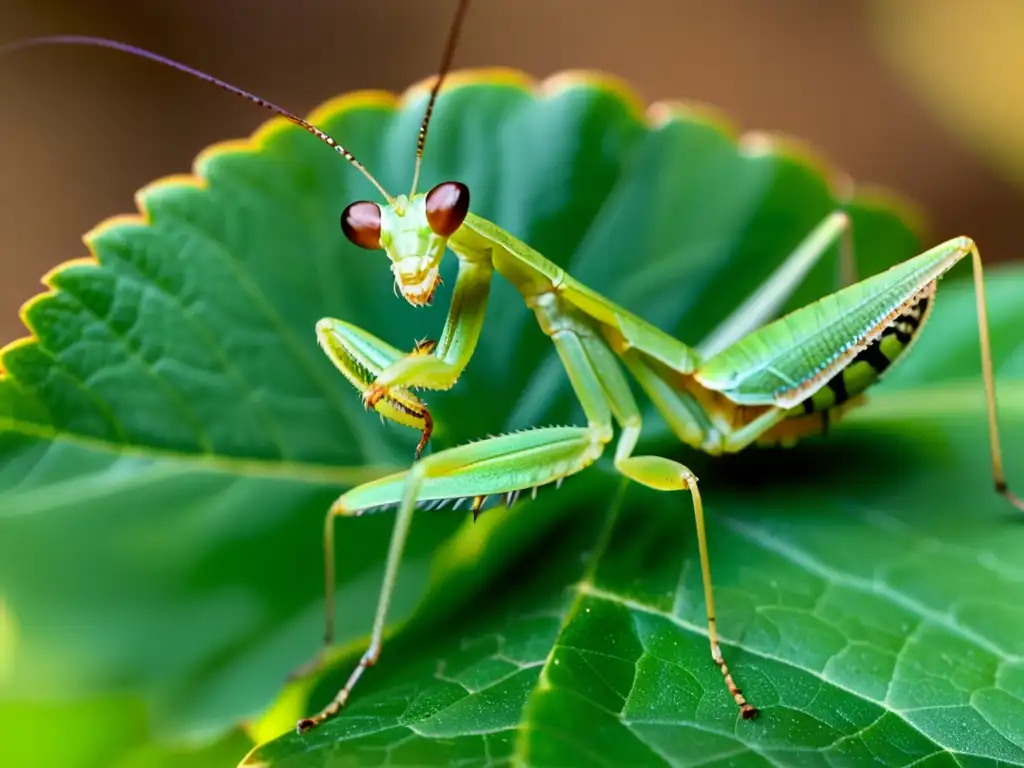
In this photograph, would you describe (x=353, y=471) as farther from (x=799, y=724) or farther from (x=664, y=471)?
(x=799, y=724)

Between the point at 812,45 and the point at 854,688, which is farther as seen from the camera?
the point at 812,45

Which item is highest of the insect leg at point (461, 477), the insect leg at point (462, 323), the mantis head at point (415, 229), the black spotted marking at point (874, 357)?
the mantis head at point (415, 229)

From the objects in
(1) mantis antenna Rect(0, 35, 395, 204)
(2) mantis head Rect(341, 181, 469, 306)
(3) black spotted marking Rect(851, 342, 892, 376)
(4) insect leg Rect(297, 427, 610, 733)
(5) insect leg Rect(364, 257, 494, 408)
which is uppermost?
(1) mantis antenna Rect(0, 35, 395, 204)

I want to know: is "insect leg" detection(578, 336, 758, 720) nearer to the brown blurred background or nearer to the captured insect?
the captured insect

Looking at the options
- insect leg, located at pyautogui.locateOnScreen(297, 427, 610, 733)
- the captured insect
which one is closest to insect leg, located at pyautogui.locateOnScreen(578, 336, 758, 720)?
the captured insect

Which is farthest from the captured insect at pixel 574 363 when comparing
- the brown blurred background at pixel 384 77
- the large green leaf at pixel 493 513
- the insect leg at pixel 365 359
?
the brown blurred background at pixel 384 77

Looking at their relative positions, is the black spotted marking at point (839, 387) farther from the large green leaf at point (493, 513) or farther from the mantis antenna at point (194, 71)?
the mantis antenna at point (194, 71)

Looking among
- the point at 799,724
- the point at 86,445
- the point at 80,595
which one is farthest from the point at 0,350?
the point at 799,724
